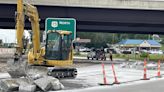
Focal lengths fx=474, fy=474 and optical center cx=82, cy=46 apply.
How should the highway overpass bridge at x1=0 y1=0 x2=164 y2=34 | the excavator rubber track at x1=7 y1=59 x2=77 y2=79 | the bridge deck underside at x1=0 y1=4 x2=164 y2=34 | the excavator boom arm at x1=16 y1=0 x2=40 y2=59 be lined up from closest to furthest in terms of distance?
the excavator rubber track at x1=7 y1=59 x2=77 y2=79, the excavator boom arm at x1=16 y1=0 x2=40 y2=59, the highway overpass bridge at x1=0 y1=0 x2=164 y2=34, the bridge deck underside at x1=0 y1=4 x2=164 y2=34

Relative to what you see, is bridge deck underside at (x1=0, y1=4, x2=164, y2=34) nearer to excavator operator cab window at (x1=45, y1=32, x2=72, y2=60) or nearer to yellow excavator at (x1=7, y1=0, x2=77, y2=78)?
yellow excavator at (x1=7, y1=0, x2=77, y2=78)

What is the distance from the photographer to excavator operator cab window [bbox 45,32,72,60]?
89.2 ft

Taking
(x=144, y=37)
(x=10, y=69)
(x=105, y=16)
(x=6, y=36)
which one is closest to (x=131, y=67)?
(x=105, y=16)

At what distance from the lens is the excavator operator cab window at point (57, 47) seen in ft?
89.2

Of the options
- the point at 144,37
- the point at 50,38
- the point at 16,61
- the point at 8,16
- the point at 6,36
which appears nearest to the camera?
the point at 16,61

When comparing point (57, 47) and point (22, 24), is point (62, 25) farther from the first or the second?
point (22, 24)

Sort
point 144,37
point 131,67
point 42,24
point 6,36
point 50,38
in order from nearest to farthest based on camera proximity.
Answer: point 50,38 < point 131,67 < point 42,24 < point 6,36 < point 144,37

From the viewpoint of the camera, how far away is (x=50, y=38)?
27.3 m

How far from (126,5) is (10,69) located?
33094 millimetres

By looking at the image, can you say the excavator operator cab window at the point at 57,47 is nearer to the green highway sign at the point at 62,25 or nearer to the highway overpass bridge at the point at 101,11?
the green highway sign at the point at 62,25

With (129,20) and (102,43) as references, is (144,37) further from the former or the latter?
(129,20)

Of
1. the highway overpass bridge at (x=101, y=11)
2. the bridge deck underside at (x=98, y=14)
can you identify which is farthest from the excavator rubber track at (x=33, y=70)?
the bridge deck underside at (x=98, y=14)

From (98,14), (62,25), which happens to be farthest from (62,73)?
(98,14)

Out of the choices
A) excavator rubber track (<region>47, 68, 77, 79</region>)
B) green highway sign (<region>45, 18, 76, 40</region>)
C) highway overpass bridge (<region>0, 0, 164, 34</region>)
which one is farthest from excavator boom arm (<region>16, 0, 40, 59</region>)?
highway overpass bridge (<region>0, 0, 164, 34</region>)
